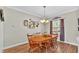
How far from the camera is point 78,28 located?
209 cm

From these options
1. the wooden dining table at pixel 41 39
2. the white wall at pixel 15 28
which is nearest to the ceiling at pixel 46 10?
the white wall at pixel 15 28

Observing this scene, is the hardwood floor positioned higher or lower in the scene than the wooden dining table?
lower

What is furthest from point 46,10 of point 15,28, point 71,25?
point 15,28

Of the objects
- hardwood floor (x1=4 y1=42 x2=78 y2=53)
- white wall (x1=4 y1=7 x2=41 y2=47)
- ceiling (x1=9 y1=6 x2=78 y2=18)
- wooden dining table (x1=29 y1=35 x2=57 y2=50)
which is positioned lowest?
hardwood floor (x1=4 y1=42 x2=78 y2=53)

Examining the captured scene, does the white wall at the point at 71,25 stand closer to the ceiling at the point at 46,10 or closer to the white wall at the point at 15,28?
the ceiling at the point at 46,10

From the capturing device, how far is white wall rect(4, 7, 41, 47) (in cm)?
204

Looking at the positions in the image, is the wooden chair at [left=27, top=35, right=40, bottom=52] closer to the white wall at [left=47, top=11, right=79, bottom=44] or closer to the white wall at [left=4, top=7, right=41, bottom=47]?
the white wall at [left=4, top=7, right=41, bottom=47]

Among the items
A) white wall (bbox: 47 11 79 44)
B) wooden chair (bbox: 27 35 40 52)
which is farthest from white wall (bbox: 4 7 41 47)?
white wall (bbox: 47 11 79 44)

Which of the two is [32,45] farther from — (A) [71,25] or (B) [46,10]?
(A) [71,25]

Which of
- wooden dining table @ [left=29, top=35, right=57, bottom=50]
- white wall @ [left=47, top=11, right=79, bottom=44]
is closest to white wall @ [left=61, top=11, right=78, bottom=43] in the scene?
white wall @ [left=47, top=11, right=79, bottom=44]

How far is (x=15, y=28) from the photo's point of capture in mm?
2100

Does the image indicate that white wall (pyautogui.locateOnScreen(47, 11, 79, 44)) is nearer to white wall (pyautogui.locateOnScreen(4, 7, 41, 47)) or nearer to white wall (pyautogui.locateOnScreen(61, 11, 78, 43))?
white wall (pyautogui.locateOnScreen(61, 11, 78, 43))

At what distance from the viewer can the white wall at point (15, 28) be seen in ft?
6.68
